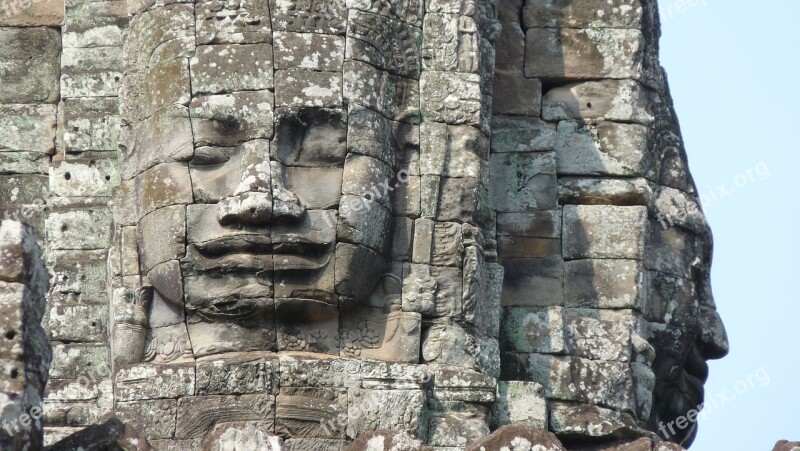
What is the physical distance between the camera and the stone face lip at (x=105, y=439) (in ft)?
68.1

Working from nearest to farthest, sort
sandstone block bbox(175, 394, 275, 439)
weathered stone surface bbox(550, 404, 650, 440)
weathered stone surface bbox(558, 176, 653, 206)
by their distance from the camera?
sandstone block bbox(175, 394, 275, 439) → weathered stone surface bbox(550, 404, 650, 440) → weathered stone surface bbox(558, 176, 653, 206)

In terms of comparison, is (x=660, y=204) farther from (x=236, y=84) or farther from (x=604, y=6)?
(x=236, y=84)

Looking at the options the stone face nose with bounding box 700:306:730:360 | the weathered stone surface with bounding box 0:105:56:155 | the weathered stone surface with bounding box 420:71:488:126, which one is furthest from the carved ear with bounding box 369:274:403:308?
the stone face nose with bounding box 700:306:730:360

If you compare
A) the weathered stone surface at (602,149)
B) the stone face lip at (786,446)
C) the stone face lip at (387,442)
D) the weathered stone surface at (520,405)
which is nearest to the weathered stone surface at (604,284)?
the weathered stone surface at (602,149)

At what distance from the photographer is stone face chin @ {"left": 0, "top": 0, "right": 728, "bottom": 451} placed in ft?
79.8

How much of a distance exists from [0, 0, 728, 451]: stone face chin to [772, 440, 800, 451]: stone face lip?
2.56 metres

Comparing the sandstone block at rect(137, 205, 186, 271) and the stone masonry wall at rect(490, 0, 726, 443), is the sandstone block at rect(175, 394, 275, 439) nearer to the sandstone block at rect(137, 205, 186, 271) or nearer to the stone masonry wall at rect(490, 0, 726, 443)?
the sandstone block at rect(137, 205, 186, 271)

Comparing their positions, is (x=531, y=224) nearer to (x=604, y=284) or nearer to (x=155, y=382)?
(x=604, y=284)

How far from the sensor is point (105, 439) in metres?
20.9

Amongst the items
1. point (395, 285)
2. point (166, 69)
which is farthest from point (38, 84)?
point (395, 285)

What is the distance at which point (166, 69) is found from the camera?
977 inches

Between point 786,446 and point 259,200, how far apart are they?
170 inches

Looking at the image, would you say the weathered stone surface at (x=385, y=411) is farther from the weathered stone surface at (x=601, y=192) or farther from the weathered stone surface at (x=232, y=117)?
the weathered stone surface at (x=601, y=192)

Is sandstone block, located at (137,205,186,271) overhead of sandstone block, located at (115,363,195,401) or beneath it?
overhead
